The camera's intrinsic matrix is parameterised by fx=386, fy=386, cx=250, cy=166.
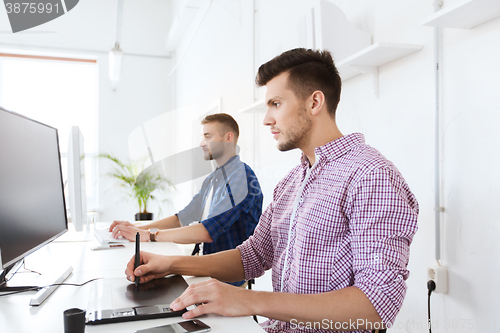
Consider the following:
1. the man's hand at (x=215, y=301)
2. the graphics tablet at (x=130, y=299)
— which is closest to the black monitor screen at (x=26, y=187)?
the graphics tablet at (x=130, y=299)

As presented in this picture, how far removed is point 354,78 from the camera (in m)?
1.74

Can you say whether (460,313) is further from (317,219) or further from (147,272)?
(147,272)

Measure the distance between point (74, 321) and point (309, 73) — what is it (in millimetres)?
930

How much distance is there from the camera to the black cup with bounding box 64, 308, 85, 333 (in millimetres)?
661

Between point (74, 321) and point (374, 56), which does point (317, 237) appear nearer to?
point (74, 321)

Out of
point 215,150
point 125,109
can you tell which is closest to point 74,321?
point 215,150

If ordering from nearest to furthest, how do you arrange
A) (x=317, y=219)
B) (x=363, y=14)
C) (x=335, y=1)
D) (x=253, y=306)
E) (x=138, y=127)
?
1. (x=253, y=306)
2. (x=317, y=219)
3. (x=363, y=14)
4. (x=335, y=1)
5. (x=138, y=127)

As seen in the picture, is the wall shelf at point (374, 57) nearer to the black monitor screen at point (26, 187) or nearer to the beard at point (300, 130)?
the beard at point (300, 130)

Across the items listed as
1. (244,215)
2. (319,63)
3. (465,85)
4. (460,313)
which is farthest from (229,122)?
(460,313)

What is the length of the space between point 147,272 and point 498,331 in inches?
38.6

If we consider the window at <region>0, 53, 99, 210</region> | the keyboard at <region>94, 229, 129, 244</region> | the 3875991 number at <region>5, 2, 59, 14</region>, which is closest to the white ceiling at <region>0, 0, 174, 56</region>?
the 3875991 number at <region>5, 2, 59, 14</region>

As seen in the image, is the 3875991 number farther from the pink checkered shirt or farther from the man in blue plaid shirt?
the pink checkered shirt

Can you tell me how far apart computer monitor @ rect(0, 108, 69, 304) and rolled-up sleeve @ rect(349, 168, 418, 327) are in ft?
2.68

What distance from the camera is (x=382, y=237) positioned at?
87 cm
